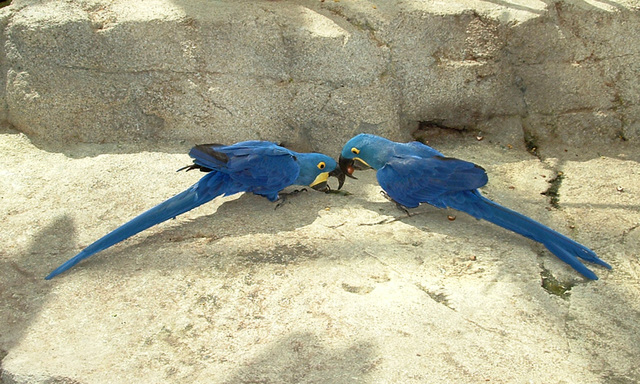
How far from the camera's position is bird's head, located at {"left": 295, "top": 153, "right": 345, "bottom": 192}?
3496 millimetres

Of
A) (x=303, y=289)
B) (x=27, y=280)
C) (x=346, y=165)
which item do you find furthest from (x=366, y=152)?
(x=27, y=280)

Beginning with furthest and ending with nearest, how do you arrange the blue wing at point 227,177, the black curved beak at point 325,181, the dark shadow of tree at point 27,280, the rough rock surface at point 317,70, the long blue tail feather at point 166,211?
the rough rock surface at point 317,70, the black curved beak at point 325,181, the blue wing at point 227,177, the long blue tail feather at point 166,211, the dark shadow of tree at point 27,280

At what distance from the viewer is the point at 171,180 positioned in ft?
11.9

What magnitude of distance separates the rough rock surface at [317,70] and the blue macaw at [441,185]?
68cm

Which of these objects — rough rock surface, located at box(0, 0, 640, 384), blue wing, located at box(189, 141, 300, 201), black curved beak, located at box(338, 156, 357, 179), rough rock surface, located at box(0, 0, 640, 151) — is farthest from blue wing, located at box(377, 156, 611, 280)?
rough rock surface, located at box(0, 0, 640, 151)

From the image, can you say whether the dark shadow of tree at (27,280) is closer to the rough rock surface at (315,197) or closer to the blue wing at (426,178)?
the rough rock surface at (315,197)

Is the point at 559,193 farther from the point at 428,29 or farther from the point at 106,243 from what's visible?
the point at 106,243

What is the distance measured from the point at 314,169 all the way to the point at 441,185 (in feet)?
2.61

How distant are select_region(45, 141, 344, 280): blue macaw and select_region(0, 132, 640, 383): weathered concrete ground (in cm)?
12

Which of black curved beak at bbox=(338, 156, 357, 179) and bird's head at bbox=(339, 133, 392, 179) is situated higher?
bird's head at bbox=(339, 133, 392, 179)

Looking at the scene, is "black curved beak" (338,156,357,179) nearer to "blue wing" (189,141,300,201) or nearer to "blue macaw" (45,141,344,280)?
"blue macaw" (45,141,344,280)

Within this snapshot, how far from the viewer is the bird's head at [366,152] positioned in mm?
3467


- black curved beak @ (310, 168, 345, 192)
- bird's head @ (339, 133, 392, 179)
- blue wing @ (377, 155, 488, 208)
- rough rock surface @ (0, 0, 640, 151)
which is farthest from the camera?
rough rock surface @ (0, 0, 640, 151)

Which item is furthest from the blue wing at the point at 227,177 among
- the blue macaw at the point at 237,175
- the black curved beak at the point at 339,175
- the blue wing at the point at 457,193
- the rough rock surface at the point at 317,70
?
the rough rock surface at the point at 317,70
